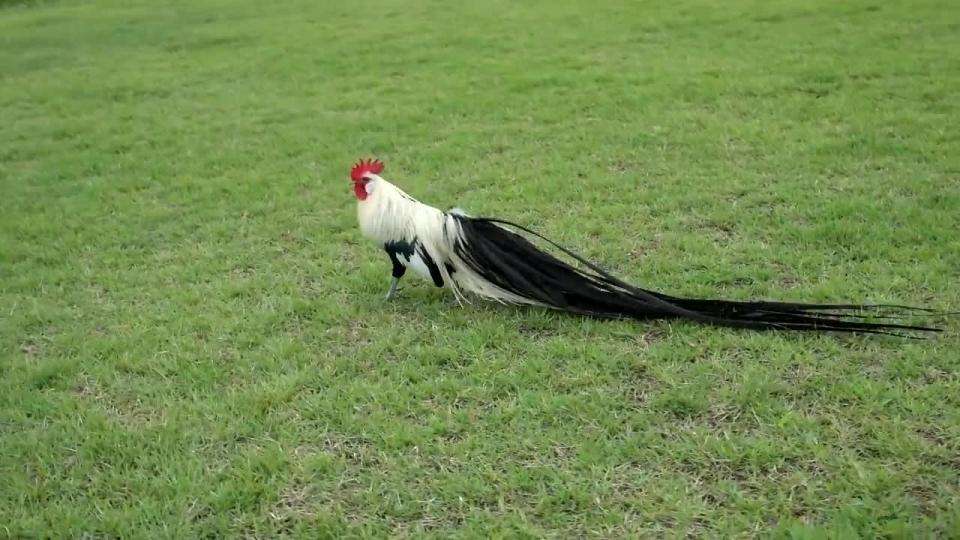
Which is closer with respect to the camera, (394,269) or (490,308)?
(490,308)

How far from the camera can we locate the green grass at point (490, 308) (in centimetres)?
282

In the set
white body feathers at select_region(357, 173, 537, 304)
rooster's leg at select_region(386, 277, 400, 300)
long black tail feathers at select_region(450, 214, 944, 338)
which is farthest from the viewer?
rooster's leg at select_region(386, 277, 400, 300)

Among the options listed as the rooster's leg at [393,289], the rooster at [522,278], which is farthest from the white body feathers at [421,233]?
the rooster's leg at [393,289]

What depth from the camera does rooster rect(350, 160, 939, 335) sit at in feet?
11.8

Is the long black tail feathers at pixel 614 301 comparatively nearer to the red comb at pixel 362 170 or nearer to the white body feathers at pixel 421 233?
the white body feathers at pixel 421 233

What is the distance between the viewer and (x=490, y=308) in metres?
4.06

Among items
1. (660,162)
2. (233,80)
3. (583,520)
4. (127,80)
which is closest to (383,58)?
(233,80)

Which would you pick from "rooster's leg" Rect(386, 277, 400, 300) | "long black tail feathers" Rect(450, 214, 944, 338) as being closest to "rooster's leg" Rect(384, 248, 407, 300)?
"rooster's leg" Rect(386, 277, 400, 300)

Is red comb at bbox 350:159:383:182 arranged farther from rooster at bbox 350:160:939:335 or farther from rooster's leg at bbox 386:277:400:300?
rooster's leg at bbox 386:277:400:300

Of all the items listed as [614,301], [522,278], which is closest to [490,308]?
[522,278]

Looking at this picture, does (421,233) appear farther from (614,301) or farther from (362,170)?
(614,301)

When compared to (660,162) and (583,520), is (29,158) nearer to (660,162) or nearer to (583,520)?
(660,162)

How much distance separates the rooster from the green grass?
9 centimetres

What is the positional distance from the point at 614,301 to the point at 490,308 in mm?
640
